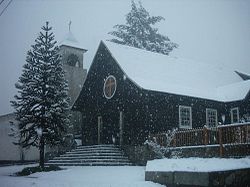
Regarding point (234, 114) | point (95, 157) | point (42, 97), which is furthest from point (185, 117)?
point (42, 97)

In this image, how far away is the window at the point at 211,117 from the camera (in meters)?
26.9

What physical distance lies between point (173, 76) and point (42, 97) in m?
10.5

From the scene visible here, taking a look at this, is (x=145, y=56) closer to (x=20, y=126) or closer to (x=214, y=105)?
(x=214, y=105)

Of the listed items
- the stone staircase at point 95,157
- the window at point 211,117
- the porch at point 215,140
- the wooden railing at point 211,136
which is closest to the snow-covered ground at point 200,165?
the porch at point 215,140

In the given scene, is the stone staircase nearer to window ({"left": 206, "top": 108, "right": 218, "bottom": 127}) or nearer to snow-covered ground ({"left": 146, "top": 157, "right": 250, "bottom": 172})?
window ({"left": 206, "top": 108, "right": 218, "bottom": 127})

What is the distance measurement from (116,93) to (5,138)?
26356 millimetres

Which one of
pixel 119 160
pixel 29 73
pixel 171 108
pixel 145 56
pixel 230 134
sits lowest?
pixel 119 160

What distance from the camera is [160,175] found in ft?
38.2

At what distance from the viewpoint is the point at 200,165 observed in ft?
35.8

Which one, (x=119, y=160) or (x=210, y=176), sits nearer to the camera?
(x=210, y=176)

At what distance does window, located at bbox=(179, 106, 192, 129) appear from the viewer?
2517 centimetres

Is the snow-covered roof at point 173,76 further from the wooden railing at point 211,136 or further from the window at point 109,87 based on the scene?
the wooden railing at point 211,136

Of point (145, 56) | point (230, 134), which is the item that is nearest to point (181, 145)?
point (230, 134)

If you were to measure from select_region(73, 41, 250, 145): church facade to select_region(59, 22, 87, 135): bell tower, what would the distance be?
8.63 meters
